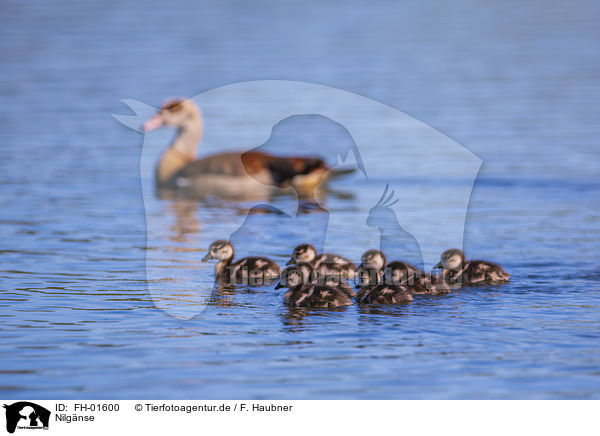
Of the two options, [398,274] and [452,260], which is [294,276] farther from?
[452,260]

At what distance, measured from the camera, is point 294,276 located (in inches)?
333

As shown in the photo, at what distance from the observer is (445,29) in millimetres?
25594

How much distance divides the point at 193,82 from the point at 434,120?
4901 mm

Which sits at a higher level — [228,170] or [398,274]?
[228,170]

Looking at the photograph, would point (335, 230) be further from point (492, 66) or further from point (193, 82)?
point (492, 66)

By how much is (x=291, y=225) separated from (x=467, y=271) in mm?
3012

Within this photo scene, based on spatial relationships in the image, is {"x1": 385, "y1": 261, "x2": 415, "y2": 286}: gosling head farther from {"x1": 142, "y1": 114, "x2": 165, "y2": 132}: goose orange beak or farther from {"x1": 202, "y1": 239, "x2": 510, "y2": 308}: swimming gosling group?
{"x1": 142, "y1": 114, "x2": 165, "y2": 132}: goose orange beak

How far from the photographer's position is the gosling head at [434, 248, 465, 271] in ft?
29.1

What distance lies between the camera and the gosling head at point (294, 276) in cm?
845
